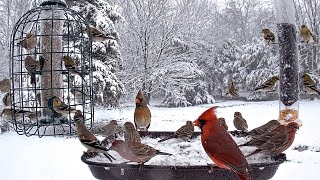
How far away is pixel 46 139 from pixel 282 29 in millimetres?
8349

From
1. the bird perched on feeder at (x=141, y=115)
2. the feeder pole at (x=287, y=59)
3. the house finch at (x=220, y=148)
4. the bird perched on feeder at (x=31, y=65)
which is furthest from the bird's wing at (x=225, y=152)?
the bird perched on feeder at (x=31, y=65)

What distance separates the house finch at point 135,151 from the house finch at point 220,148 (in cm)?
44

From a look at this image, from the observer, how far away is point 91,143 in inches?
145

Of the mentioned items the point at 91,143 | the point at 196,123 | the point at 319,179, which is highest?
the point at 196,123

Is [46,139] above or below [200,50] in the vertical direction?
below

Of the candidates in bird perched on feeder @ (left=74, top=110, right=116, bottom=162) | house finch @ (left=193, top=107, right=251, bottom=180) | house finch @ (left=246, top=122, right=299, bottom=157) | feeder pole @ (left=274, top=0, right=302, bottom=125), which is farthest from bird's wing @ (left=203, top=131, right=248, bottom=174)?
feeder pole @ (left=274, top=0, right=302, bottom=125)

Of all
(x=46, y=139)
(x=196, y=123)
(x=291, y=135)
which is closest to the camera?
(x=196, y=123)

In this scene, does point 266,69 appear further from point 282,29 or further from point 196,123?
point 196,123

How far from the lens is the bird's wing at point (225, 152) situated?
256 centimetres

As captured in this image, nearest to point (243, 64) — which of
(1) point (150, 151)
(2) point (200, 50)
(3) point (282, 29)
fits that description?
(2) point (200, 50)

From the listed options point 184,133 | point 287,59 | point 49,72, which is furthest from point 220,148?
point 49,72

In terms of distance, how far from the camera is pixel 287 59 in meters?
5.16

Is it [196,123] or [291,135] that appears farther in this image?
[291,135]

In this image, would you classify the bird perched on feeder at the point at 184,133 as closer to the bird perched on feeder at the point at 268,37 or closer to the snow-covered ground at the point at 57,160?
the bird perched on feeder at the point at 268,37
